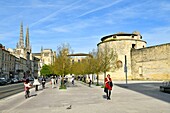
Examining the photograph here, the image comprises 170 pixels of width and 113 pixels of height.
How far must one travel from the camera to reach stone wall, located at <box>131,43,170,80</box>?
49156 millimetres

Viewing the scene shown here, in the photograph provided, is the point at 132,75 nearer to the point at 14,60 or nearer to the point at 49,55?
the point at 14,60

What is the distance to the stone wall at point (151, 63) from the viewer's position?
4916 cm

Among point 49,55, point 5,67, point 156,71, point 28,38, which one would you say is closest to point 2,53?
point 5,67

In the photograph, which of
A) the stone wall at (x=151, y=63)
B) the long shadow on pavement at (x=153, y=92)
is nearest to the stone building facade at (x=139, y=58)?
the stone wall at (x=151, y=63)

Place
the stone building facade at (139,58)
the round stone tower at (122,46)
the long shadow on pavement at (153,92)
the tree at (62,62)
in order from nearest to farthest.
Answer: the long shadow on pavement at (153,92)
the tree at (62,62)
the stone building facade at (139,58)
the round stone tower at (122,46)

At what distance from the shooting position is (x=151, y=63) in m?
53.6

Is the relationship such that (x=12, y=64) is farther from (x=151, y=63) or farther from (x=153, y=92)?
(x=153, y=92)

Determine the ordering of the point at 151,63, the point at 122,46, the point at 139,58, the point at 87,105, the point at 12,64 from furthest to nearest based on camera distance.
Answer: the point at 12,64
the point at 122,46
the point at 139,58
the point at 151,63
the point at 87,105

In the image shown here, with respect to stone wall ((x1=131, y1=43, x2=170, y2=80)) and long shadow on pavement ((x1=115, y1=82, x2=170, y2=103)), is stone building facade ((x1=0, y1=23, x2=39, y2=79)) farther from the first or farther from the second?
long shadow on pavement ((x1=115, y1=82, x2=170, y2=103))

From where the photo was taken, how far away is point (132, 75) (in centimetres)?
6109

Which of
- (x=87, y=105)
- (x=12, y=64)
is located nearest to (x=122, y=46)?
(x=12, y=64)

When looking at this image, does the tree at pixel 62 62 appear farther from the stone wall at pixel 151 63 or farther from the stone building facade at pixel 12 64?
the stone building facade at pixel 12 64

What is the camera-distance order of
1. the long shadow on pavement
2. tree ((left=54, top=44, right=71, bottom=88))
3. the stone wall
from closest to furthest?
the long shadow on pavement → tree ((left=54, top=44, right=71, bottom=88)) → the stone wall

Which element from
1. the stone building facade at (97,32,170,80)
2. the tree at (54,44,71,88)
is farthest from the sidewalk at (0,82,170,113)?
the stone building facade at (97,32,170,80)
